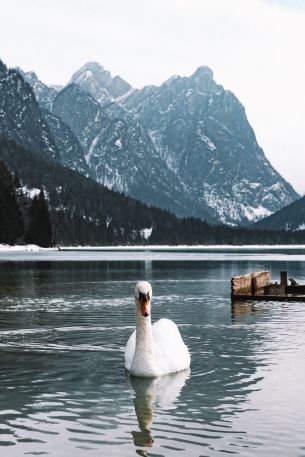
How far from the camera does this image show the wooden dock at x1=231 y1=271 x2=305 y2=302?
52.8 metres

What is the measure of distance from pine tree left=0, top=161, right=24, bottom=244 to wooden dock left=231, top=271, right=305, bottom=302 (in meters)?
137

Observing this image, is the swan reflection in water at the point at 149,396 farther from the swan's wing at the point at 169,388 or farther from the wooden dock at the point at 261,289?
the wooden dock at the point at 261,289

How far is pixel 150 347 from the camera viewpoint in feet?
65.7

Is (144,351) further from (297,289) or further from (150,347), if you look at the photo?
(297,289)

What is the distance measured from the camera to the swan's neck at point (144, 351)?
1994 cm

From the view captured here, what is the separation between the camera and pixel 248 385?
67.4ft

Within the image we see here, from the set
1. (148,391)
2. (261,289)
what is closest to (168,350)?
(148,391)

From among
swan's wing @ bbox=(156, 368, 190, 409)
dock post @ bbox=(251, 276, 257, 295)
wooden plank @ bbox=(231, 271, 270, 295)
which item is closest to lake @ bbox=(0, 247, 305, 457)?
swan's wing @ bbox=(156, 368, 190, 409)

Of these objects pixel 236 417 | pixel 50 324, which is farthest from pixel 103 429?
pixel 50 324

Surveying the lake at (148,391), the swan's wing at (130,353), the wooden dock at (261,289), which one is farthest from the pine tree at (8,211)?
the swan's wing at (130,353)

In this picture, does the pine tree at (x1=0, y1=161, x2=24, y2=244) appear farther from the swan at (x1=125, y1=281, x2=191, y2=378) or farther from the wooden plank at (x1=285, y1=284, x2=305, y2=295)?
the swan at (x1=125, y1=281, x2=191, y2=378)

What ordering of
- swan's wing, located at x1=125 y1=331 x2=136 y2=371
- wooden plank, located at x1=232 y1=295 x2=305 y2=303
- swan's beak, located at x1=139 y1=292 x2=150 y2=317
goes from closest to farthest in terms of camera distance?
swan's beak, located at x1=139 y1=292 x2=150 y2=317, swan's wing, located at x1=125 y1=331 x2=136 y2=371, wooden plank, located at x1=232 y1=295 x2=305 y2=303

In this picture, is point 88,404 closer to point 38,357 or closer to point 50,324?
point 38,357

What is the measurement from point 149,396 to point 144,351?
5.03 feet
